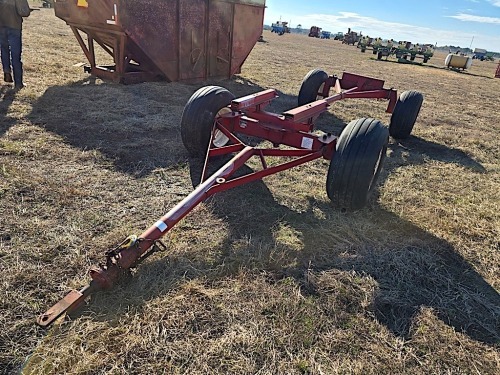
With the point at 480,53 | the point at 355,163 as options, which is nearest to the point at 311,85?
the point at 355,163

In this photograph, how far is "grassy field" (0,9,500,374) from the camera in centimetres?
209

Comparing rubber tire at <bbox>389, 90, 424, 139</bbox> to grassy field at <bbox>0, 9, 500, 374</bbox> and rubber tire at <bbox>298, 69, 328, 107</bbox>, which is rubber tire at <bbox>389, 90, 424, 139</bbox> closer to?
grassy field at <bbox>0, 9, 500, 374</bbox>

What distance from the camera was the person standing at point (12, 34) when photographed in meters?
6.33

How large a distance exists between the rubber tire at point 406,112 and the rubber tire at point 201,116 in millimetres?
3139

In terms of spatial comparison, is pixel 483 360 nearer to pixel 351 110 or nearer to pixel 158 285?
pixel 158 285

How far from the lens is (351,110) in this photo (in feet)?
26.1

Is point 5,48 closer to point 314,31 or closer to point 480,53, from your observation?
point 480,53

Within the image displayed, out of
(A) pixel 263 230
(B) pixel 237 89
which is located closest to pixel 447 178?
(A) pixel 263 230

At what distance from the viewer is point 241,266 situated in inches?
108

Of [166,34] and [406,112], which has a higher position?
[166,34]

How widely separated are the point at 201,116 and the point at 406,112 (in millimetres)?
3600

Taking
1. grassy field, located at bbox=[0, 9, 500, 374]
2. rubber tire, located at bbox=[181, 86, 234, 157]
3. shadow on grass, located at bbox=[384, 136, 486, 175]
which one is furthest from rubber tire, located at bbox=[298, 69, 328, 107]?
rubber tire, located at bbox=[181, 86, 234, 157]

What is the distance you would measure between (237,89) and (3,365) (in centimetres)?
794

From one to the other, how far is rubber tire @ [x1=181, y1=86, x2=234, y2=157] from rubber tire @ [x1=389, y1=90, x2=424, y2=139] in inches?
124
